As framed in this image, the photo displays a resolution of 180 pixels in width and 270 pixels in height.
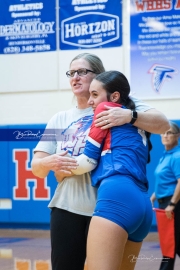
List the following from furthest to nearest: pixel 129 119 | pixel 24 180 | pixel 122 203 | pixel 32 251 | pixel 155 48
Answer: pixel 24 180 < pixel 155 48 < pixel 32 251 < pixel 129 119 < pixel 122 203

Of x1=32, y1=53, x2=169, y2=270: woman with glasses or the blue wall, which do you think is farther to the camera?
the blue wall

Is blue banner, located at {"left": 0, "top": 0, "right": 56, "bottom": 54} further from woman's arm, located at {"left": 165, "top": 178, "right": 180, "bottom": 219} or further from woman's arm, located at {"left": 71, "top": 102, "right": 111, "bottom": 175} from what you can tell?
woman's arm, located at {"left": 71, "top": 102, "right": 111, "bottom": 175}

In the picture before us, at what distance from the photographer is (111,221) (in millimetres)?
2504

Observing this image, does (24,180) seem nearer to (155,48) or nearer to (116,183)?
(155,48)

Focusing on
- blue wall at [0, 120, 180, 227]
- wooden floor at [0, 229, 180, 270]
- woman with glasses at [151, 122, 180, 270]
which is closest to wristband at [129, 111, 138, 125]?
wooden floor at [0, 229, 180, 270]

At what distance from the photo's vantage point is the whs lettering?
8.56 metres

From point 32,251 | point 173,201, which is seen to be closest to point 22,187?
point 32,251

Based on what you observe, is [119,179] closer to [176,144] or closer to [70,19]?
[176,144]

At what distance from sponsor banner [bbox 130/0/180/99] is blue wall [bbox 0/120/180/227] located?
190 centimetres

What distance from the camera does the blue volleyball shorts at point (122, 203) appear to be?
2521mm

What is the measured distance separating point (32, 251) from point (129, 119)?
4.98 m

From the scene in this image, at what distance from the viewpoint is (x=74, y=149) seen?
10.0 ft

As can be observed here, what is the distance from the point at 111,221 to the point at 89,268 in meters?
0.26

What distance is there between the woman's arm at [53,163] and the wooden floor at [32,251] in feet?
7.81
